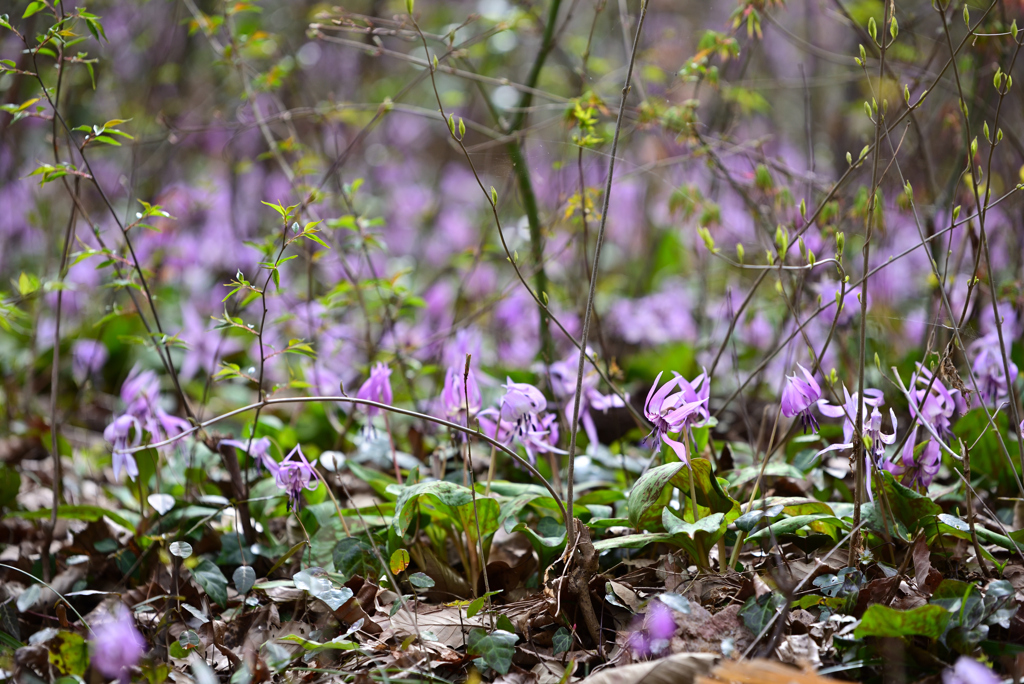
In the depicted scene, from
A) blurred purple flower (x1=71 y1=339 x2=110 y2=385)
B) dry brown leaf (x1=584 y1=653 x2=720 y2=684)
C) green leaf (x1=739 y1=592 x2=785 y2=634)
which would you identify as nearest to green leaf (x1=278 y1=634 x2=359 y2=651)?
dry brown leaf (x1=584 y1=653 x2=720 y2=684)

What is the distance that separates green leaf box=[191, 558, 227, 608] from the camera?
5.53ft

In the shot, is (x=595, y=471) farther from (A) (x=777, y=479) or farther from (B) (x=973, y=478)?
(B) (x=973, y=478)

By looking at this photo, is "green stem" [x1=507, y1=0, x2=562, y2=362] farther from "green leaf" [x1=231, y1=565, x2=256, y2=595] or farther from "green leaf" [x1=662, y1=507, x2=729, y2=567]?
"green leaf" [x1=231, y1=565, x2=256, y2=595]

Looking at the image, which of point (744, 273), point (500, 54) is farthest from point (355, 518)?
point (500, 54)

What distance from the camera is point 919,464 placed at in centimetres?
162

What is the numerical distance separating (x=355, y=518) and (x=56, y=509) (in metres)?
0.70

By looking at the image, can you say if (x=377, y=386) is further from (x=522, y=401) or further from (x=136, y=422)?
(x=136, y=422)

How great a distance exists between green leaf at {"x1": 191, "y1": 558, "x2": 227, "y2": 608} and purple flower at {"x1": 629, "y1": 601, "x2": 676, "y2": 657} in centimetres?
89

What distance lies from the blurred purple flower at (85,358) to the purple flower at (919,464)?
2.56 metres

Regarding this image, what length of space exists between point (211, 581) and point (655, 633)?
0.96 meters

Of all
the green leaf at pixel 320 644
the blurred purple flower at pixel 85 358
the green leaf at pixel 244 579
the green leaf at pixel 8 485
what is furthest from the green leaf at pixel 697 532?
the blurred purple flower at pixel 85 358

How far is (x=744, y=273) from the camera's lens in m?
3.85

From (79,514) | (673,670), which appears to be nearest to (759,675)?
(673,670)

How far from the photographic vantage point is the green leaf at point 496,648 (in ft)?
4.55
